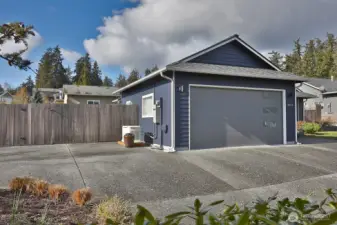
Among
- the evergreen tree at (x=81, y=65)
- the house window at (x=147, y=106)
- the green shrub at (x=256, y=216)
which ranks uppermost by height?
the evergreen tree at (x=81, y=65)

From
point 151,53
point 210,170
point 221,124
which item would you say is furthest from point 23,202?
point 151,53

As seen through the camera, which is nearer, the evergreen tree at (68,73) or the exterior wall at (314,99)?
the exterior wall at (314,99)

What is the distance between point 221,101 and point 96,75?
4914 centimetres

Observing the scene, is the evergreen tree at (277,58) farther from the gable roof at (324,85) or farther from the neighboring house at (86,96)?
the neighboring house at (86,96)

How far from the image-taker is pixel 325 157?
8.14 meters

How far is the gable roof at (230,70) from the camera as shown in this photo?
8874mm

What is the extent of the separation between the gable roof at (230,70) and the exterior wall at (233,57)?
0.31 m

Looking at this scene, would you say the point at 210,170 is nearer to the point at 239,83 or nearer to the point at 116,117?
the point at 239,83

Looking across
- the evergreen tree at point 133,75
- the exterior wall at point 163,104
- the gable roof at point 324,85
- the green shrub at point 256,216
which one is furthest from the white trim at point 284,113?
the evergreen tree at point 133,75

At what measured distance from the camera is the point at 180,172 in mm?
6316

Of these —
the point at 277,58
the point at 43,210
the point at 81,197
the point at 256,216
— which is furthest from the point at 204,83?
the point at 277,58

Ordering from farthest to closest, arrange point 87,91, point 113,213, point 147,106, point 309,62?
1. point 309,62
2. point 87,91
3. point 147,106
4. point 113,213

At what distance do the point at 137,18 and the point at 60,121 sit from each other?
5759 mm

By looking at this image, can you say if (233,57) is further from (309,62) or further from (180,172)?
(309,62)
